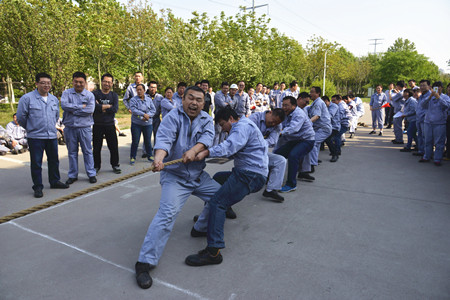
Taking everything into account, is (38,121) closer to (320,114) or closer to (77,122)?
(77,122)

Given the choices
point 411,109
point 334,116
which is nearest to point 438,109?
point 411,109

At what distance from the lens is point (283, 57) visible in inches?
1328

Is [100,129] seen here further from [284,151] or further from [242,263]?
[242,263]

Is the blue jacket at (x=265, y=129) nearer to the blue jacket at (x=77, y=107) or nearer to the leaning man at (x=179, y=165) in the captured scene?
the leaning man at (x=179, y=165)

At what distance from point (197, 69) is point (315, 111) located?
13254 mm

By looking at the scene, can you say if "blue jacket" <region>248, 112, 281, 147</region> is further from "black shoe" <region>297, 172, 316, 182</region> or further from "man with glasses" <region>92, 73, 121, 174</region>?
"man with glasses" <region>92, 73, 121, 174</region>

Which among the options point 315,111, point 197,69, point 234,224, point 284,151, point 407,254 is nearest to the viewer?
point 407,254

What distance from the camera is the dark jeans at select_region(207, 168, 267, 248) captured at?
318 centimetres

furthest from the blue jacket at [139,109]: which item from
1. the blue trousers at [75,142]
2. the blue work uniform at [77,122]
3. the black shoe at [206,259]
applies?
the black shoe at [206,259]

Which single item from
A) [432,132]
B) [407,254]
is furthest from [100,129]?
[432,132]

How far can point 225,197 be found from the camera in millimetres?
3357

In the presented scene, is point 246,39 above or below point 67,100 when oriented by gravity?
above

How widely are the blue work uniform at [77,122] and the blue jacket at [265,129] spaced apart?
9.99ft

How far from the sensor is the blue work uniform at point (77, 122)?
5605 millimetres
